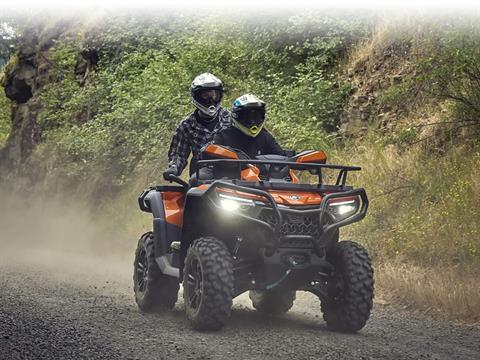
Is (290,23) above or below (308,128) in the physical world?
above

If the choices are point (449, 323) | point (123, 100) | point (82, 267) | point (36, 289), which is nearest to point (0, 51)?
point (123, 100)

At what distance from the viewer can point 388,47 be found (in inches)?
619

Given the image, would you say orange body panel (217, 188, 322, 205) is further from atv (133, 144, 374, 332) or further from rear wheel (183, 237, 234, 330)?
rear wheel (183, 237, 234, 330)

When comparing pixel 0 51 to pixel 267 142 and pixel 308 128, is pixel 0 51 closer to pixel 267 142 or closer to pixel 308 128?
pixel 308 128

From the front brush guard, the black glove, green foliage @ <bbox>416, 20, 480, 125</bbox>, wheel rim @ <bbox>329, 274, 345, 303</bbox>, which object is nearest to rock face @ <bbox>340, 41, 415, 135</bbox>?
green foliage @ <bbox>416, 20, 480, 125</bbox>

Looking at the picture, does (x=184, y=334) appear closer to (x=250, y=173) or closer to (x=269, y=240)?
(x=269, y=240)

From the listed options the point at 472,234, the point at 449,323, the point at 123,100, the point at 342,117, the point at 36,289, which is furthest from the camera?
the point at 123,100

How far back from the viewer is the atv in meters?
7.17

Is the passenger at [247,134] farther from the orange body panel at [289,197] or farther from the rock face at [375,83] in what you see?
the rock face at [375,83]

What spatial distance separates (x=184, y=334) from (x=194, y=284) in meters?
0.54

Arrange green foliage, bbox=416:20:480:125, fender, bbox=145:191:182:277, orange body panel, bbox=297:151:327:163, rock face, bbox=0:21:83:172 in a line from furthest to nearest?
rock face, bbox=0:21:83:172 < green foliage, bbox=416:20:480:125 < fender, bbox=145:191:182:277 < orange body panel, bbox=297:151:327:163

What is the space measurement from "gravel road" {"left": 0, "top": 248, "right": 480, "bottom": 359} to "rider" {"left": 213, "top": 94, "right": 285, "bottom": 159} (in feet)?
5.36

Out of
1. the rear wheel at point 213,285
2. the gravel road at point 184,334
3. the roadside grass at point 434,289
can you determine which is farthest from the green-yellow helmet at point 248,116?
the roadside grass at point 434,289

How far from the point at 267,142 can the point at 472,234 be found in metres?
2.81
